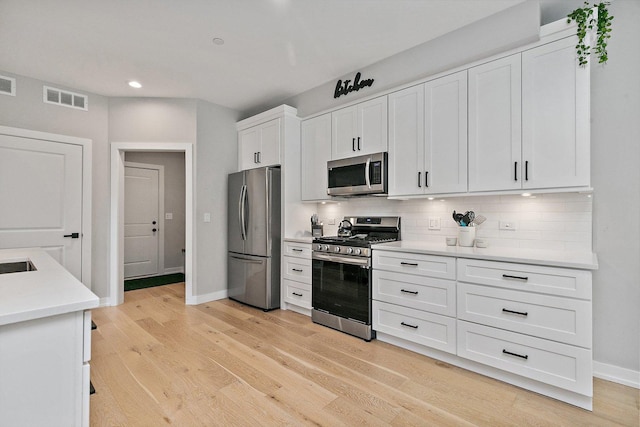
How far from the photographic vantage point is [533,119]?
Answer: 231cm

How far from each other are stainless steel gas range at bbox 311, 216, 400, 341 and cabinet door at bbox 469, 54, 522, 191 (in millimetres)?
1072

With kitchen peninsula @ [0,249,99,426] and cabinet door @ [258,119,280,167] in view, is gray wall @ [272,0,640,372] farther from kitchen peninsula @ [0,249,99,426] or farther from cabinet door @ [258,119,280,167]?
kitchen peninsula @ [0,249,99,426]

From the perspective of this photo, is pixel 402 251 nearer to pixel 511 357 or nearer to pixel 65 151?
pixel 511 357

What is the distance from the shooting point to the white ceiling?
8.14 ft

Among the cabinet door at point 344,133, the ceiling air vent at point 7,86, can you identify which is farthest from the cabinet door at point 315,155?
the ceiling air vent at point 7,86

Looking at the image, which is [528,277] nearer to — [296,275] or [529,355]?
[529,355]

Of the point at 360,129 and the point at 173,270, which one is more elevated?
the point at 360,129

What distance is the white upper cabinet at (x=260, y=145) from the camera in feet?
13.3

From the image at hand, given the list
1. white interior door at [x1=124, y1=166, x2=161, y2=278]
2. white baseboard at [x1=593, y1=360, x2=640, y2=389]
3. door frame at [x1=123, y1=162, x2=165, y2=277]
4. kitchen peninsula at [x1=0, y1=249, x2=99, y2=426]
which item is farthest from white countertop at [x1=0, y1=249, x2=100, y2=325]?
door frame at [x1=123, y1=162, x2=165, y2=277]

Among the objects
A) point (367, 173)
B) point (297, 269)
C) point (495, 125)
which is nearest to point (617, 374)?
point (495, 125)

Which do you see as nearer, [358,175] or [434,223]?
[434,223]

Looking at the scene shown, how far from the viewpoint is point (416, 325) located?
2652mm

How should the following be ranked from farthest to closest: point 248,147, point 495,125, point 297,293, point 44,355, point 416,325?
point 248,147 → point 297,293 → point 416,325 → point 495,125 → point 44,355

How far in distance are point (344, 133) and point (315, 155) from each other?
19.9 inches
